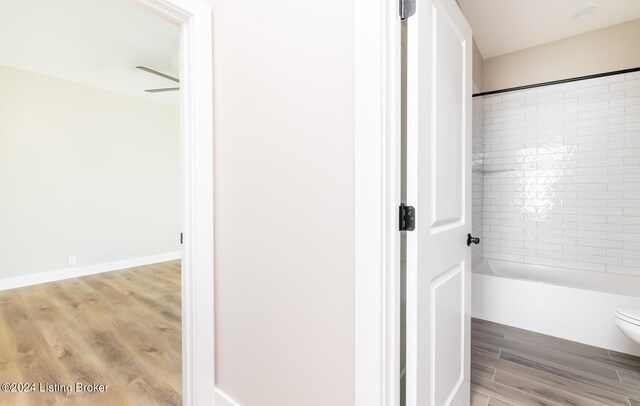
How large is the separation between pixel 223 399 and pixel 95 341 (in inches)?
58.9

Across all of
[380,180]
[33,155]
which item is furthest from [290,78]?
[33,155]

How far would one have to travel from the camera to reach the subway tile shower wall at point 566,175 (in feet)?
8.23

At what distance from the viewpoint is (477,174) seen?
3.02 m

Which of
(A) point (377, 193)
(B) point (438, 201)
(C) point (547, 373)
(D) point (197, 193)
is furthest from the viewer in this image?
(C) point (547, 373)

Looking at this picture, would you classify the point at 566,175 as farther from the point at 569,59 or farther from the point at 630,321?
the point at 630,321

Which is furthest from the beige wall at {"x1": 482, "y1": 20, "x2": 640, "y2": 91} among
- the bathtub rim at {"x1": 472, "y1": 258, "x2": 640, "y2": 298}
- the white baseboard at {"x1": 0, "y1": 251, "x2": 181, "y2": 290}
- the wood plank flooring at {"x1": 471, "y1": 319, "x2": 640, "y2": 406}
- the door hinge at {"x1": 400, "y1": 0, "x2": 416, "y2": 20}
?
the white baseboard at {"x1": 0, "y1": 251, "x2": 181, "y2": 290}

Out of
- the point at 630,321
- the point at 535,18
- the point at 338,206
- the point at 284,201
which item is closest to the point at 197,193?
the point at 284,201

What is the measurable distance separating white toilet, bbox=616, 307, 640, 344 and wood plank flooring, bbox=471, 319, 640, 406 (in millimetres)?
324

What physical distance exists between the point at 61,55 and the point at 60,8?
3.50ft

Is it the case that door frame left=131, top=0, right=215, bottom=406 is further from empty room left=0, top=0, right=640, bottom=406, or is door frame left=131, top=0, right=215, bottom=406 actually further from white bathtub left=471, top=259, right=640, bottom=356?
white bathtub left=471, top=259, right=640, bottom=356

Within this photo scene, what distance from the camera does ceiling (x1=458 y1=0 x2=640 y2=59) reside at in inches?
88.5

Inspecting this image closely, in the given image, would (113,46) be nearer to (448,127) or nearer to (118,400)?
(118,400)

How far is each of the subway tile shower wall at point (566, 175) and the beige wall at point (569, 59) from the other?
121 millimetres

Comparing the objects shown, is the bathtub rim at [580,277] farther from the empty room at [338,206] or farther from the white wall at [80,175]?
the white wall at [80,175]
